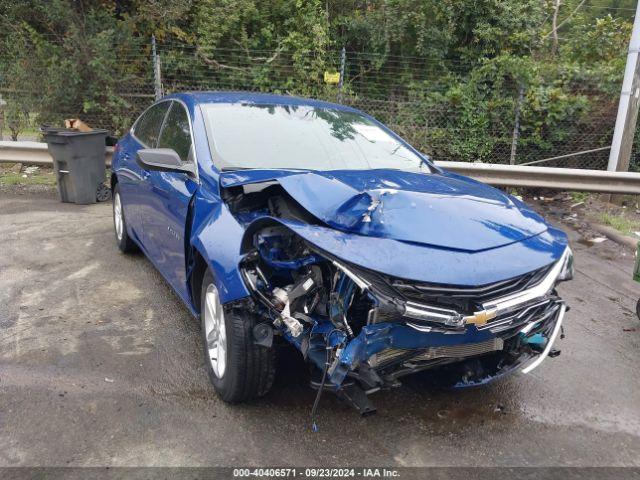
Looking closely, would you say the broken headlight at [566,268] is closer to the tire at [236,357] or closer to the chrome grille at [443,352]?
the chrome grille at [443,352]

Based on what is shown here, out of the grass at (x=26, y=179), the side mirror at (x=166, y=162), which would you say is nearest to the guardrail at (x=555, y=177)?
the side mirror at (x=166, y=162)

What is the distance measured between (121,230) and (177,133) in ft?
6.10

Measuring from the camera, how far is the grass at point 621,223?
23.9 feet

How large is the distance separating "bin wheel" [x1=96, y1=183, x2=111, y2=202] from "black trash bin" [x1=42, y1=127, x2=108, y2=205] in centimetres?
2

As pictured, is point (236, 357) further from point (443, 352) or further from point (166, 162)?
point (166, 162)

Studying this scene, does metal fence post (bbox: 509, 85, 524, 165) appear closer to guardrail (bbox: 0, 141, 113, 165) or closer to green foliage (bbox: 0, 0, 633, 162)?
green foliage (bbox: 0, 0, 633, 162)

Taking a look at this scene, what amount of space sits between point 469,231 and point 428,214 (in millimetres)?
211

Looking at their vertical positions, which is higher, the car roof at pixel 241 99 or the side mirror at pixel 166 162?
the car roof at pixel 241 99

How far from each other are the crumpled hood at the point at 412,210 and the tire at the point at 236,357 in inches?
26.1

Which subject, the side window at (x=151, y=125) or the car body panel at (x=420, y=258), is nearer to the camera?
the car body panel at (x=420, y=258)

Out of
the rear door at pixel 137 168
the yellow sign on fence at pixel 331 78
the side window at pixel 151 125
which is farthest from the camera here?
the yellow sign on fence at pixel 331 78

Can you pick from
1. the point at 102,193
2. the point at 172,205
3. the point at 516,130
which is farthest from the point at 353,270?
the point at 516,130

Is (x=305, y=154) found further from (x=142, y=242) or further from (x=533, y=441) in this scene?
(x=533, y=441)

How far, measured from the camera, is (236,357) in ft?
9.05
